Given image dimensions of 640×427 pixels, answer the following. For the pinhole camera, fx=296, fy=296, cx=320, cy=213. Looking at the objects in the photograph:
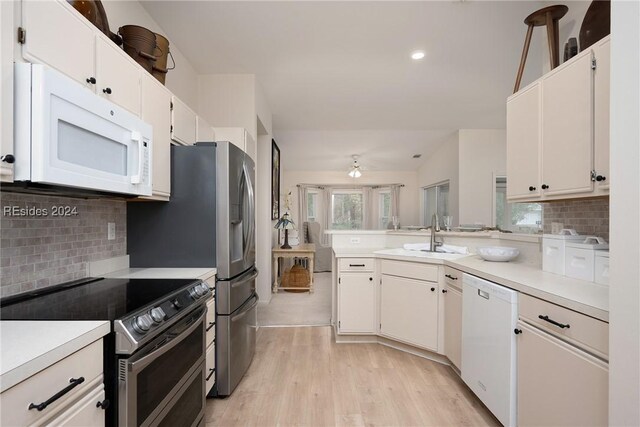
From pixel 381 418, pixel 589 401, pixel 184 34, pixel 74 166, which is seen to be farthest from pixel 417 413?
pixel 184 34

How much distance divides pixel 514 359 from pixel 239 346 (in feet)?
5.76

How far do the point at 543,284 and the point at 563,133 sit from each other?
819mm

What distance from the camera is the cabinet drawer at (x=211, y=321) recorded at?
6.23 ft

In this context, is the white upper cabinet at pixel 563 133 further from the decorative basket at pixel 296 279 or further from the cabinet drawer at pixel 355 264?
the decorative basket at pixel 296 279

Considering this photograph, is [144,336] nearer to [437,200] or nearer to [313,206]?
[437,200]

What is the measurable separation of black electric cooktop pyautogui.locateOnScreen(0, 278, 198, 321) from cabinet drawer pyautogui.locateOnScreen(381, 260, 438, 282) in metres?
1.79

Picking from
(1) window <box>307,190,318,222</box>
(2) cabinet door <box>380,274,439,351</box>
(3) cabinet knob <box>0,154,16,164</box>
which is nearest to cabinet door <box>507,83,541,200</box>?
(2) cabinet door <box>380,274,439,351</box>

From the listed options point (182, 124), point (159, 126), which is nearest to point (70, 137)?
point (159, 126)

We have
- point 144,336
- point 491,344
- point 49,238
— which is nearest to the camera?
point 144,336

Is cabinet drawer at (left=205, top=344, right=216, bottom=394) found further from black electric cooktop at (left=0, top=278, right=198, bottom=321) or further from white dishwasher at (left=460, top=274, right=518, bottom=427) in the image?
Answer: white dishwasher at (left=460, top=274, right=518, bottom=427)

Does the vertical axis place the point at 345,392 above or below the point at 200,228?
below

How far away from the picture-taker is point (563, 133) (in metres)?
1.60

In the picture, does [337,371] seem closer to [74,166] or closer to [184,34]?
[74,166]

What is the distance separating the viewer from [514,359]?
1.57m
